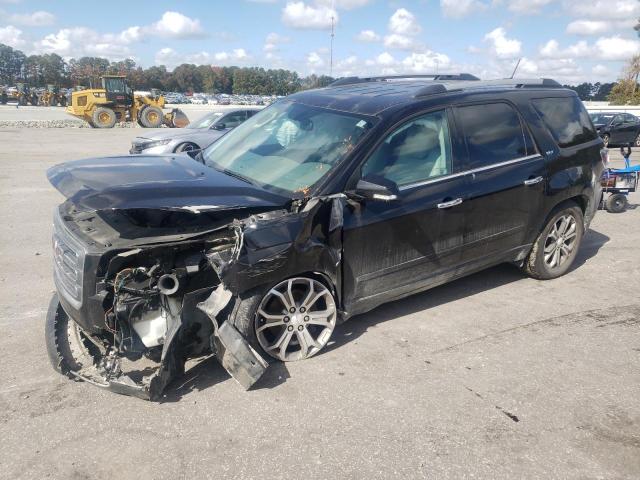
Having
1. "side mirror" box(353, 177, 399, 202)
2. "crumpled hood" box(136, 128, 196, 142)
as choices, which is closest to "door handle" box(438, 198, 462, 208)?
"side mirror" box(353, 177, 399, 202)

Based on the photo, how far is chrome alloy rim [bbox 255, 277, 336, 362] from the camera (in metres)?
3.52

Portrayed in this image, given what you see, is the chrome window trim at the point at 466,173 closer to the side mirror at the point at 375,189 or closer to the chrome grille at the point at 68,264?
the side mirror at the point at 375,189

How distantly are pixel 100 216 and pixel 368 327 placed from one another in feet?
7.34

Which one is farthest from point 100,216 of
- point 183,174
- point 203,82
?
point 203,82

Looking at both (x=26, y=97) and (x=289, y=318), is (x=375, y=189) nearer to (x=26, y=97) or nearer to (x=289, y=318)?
(x=289, y=318)

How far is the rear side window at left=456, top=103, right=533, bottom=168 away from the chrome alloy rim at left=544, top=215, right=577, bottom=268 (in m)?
0.99

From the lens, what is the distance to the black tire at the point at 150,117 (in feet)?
89.1

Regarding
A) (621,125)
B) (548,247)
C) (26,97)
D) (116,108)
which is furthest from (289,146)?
(26,97)

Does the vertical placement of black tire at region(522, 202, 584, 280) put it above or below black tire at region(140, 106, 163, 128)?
below

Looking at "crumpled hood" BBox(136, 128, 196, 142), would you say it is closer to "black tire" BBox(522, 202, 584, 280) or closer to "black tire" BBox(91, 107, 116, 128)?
"black tire" BBox(522, 202, 584, 280)

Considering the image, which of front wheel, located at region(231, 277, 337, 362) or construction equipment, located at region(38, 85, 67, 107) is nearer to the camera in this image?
front wheel, located at region(231, 277, 337, 362)

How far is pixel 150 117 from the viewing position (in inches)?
1075

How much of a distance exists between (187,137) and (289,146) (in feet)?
27.4

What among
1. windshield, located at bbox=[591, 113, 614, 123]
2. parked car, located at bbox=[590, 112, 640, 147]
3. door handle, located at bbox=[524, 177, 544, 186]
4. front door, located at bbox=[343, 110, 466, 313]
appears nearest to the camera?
front door, located at bbox=[343, 110, 466, 313]
